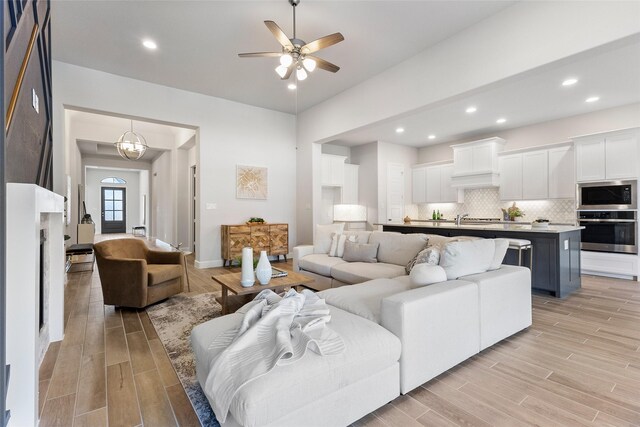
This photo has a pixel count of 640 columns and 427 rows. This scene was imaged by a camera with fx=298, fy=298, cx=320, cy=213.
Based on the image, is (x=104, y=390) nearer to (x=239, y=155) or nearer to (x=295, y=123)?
(x=239, y=155)

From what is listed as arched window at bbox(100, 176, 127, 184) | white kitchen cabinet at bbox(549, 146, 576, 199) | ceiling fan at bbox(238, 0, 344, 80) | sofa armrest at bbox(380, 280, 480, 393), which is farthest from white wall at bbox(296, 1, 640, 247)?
arched window at bbox(100, 176, 127, 184)

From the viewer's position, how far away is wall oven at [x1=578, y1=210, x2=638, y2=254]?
4.73 m

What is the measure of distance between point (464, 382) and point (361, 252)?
82.6 inches

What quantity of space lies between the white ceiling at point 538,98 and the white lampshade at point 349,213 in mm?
1842

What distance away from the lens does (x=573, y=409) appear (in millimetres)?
1700

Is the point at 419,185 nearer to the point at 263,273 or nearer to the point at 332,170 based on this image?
the point at 332,170

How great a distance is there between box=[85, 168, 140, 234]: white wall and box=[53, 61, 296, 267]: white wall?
7.87m

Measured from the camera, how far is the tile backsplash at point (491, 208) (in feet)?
19.7

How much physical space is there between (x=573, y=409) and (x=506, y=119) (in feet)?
18.9

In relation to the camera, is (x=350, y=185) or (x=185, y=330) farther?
(x=350, y=185)

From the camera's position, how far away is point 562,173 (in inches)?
224

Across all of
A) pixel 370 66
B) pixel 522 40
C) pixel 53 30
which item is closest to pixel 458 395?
pixel 522 40

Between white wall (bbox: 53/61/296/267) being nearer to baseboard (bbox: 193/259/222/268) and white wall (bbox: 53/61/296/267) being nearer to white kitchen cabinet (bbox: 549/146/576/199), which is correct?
baseboard (bbox: 193/259/222/268)

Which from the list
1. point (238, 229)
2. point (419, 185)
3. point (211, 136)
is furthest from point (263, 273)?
point (419, 185)
